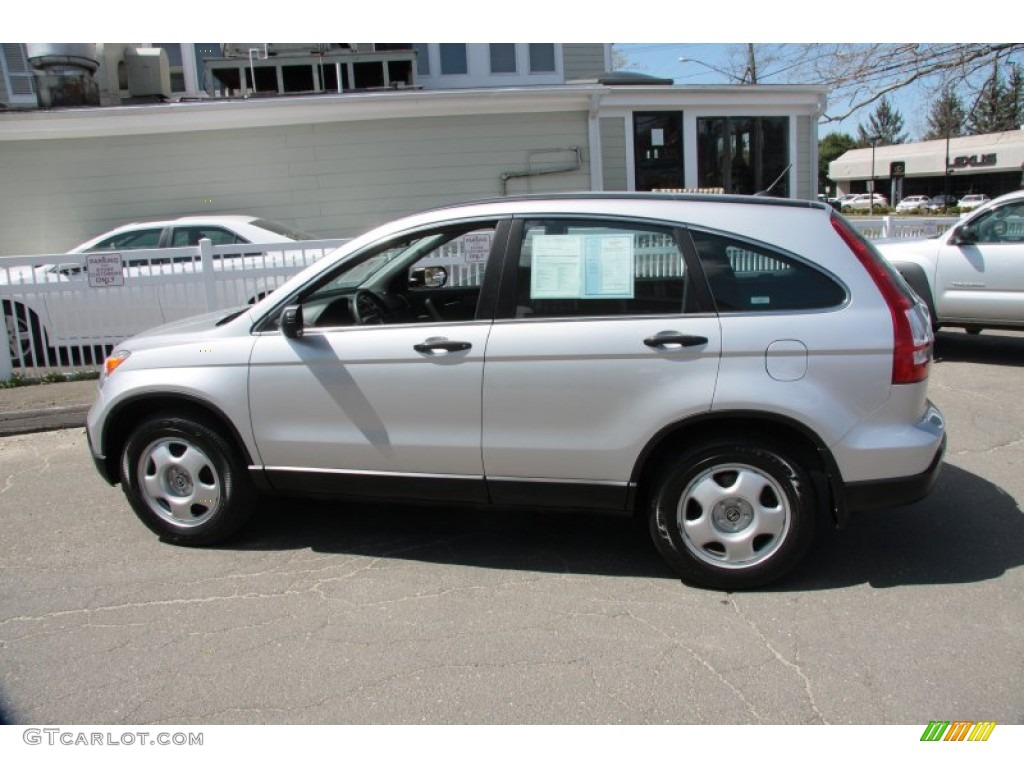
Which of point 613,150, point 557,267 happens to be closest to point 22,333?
point 557,267

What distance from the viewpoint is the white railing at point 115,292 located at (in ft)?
26.0

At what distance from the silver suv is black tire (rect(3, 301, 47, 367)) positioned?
493 centimetres

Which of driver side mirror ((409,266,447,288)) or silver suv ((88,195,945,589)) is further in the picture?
driver side mirror ((409,266,447,288))

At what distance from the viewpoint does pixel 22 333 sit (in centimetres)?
811

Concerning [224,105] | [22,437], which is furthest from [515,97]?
[22,437]

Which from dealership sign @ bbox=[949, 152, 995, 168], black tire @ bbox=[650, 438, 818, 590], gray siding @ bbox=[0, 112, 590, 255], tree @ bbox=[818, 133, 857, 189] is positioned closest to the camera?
black tire @ bbox=[650, 438, 818, 590]

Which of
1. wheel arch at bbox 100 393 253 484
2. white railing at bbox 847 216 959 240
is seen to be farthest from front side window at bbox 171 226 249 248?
white railing at bbox 847 216 959 240

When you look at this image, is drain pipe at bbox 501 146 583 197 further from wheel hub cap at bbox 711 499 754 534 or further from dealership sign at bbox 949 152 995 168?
dealership sign at bbox 949 152 995 168

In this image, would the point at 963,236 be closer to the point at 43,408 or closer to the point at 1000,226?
the point at 1000,226

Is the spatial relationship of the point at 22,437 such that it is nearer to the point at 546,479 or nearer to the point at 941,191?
the point at 546,479

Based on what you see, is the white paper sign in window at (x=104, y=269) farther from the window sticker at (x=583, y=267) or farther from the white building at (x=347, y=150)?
the window sticker at (x=583, y=267)

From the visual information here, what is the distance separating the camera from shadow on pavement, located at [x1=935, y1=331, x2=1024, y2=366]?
8.03m

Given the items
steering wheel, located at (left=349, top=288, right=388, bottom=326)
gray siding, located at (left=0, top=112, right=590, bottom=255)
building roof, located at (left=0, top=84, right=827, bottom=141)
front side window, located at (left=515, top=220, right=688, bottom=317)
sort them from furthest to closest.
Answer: gray siding, located at (left=0, top=112, right=590, bottom=255) → building roof, located at (left=0, top=84, right=827, bottom=141) → steering wheel, located at (left=349, top=288, right=388, bottom=326) → front side window, located at (left=515, top=220, right=688, bottom=317)

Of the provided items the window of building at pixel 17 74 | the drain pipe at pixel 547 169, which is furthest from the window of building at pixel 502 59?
the window of building at pixel 17 74
